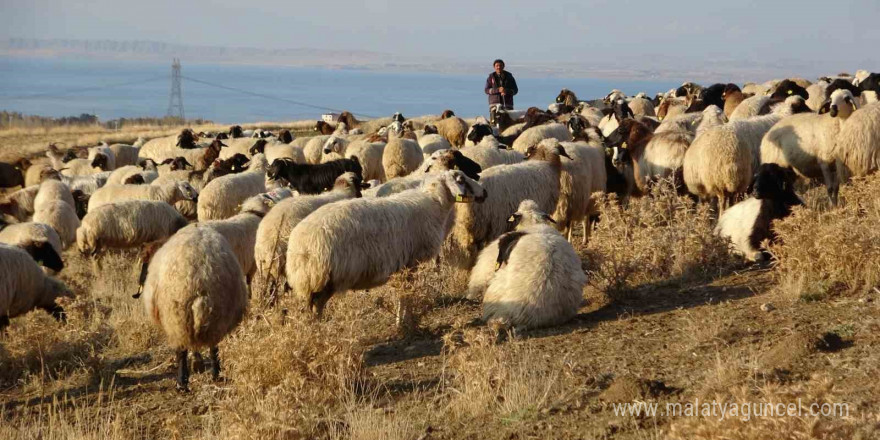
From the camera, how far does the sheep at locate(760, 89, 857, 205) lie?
11211 millimetres

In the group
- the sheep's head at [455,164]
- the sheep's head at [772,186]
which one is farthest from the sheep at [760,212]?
the sheep's head at [455,164]

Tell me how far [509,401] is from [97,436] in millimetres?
2640

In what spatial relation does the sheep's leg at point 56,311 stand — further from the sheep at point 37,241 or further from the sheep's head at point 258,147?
the sheep's head at point 258,147

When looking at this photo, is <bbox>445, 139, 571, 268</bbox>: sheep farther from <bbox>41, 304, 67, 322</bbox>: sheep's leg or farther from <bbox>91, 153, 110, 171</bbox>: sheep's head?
<bbox>91, 153, 110, 171</bbox>: sheep's head

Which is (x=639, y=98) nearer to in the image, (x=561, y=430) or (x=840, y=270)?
(x=840, y=270)

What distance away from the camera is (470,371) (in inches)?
225

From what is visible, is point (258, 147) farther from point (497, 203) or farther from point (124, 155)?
point (497, 203)

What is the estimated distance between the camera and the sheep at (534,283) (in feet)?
23.7

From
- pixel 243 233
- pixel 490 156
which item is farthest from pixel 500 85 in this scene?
pixel 243 233

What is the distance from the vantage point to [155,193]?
14625 mm

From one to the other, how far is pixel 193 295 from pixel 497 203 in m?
4.42

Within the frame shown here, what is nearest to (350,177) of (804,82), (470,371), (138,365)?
(138,365)

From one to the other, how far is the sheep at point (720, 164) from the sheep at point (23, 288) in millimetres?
7579

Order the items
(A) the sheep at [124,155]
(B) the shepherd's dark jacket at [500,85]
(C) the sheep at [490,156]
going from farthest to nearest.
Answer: (A) the sheep at [124,155], (B) the shepherd's dark jacket at [500,85], (C) the sheep at [490,156]
